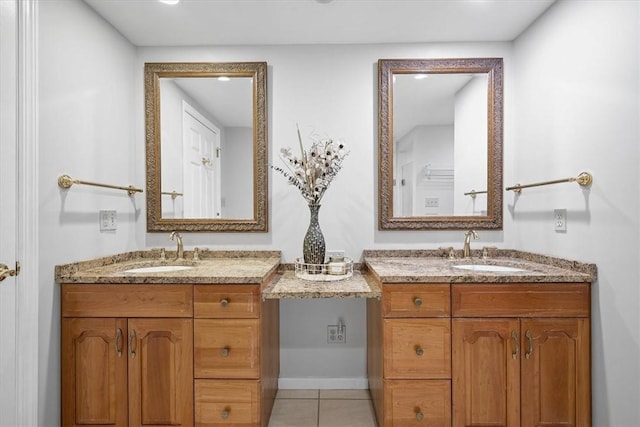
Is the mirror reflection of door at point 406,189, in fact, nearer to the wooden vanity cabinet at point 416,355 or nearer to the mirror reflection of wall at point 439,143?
the mirror reflection of wall at point 439,143

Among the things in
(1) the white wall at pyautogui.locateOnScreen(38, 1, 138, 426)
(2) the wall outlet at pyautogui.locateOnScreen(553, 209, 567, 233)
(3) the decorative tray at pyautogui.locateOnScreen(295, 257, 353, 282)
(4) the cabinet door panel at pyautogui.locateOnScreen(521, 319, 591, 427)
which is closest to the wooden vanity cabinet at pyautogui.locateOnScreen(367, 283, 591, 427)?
(4) the cabinet door panel at pyautogui.locateOnScreen(521, 319, 591, 427)

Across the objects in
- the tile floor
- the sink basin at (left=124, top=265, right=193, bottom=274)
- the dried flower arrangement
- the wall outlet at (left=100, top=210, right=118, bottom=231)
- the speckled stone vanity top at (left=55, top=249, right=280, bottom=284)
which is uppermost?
the dried flower arrangement

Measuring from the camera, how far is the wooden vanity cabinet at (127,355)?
5.51 feet

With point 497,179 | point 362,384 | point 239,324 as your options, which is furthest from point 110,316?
point 497,179

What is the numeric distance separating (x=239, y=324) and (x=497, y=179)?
1781 mm

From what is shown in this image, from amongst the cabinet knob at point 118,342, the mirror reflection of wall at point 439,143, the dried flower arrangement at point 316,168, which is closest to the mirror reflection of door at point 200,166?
the dried flower arrangement at point 316,168

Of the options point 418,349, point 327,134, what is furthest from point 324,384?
point 327,134

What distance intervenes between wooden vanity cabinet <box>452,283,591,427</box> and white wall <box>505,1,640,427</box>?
0.08m

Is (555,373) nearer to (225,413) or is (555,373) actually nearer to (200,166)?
(225,413)

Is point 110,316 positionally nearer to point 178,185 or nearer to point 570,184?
point 178,185

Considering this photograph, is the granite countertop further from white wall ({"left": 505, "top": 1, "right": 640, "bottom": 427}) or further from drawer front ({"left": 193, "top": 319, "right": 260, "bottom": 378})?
white wall ({"left": 505, "top": 1, "right": 640, "bottom": 427})

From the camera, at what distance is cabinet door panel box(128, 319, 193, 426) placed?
1.68 meters

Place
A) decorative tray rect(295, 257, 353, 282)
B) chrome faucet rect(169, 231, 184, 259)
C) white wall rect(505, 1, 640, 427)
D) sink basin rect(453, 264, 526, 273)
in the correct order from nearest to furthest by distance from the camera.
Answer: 1. white wall rect(505, 1, 640, 427)
2. decorative tray rect(295, 257, 353, 282)
3. sink basin rect(453, 264, 526, 273)
4. chrome faucet rect(169, 231, 184, 259)

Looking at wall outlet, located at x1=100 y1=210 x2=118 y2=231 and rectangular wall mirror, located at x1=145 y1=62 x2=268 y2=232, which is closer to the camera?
wall outlet, located at x1=100 y1=210 x2=118 y2=231
